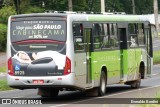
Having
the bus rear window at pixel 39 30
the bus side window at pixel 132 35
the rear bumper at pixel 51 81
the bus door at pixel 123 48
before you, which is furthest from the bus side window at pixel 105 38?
the rear bumper at pixel 51 81

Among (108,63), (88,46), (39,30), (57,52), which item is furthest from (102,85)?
(39,30)

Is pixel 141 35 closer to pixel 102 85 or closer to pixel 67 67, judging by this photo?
pixel 102 85

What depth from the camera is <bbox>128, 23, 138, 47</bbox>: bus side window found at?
82.3 feet

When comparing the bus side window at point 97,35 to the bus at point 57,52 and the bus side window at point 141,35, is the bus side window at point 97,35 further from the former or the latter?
the bus side window at point 141,35

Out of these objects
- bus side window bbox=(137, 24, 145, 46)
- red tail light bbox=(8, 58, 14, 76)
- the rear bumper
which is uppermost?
bus side window bbox=(137, 24, 145, 46)

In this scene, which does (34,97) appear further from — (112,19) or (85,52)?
(112,19)

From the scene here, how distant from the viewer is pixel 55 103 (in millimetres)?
19453

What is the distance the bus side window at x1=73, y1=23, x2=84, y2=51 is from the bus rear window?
1.59ft

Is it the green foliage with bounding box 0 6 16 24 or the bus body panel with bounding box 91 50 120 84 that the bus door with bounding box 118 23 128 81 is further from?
the green foliage with bounding box 0 6 16 24

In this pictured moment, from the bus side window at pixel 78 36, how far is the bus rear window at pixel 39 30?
48cm

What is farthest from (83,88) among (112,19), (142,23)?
(142,23)

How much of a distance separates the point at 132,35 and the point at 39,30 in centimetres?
646

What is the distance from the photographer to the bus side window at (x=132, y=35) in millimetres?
25087

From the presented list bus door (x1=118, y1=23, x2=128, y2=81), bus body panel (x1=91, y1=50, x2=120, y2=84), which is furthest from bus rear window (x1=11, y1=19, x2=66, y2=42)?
bus door (x1=118, y1=23, x2=128, y2=81)
